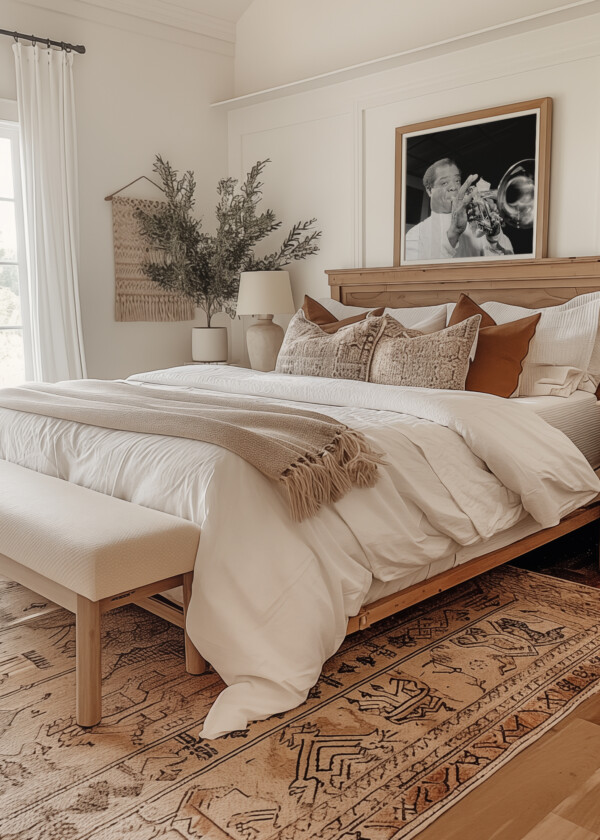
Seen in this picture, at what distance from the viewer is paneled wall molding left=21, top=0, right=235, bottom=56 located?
4.66m

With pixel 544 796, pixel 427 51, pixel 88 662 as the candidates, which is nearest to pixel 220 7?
pixel 427 51

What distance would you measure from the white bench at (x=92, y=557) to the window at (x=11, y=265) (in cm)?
259

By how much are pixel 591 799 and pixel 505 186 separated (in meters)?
3.13

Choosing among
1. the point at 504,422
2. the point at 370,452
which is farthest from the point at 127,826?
the point at 504,422

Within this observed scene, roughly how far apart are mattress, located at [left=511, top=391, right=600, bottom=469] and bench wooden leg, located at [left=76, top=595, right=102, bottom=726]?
1.91m

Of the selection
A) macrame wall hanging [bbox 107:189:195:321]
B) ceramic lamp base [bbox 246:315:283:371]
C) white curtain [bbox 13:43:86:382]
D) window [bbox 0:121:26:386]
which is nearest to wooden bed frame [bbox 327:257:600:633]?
ceramic lamp base [bbox 246:315:283:371]

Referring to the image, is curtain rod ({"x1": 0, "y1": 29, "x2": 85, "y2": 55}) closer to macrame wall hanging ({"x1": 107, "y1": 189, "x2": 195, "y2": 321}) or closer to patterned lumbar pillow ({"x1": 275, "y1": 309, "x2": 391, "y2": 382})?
macrame wall hanging ({"x1": 107, "y1": 189, "x2": 195, "y2": 321})

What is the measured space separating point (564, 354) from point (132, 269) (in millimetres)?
2845

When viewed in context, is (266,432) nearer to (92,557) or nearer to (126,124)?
(92,557)

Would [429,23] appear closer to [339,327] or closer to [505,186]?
[505,186]

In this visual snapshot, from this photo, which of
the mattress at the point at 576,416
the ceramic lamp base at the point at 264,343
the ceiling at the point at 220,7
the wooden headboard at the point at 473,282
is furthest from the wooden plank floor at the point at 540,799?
the ceiling at the point at 220,7

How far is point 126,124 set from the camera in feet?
16.4

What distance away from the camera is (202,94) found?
213 inches

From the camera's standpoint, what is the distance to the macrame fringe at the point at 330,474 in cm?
214
